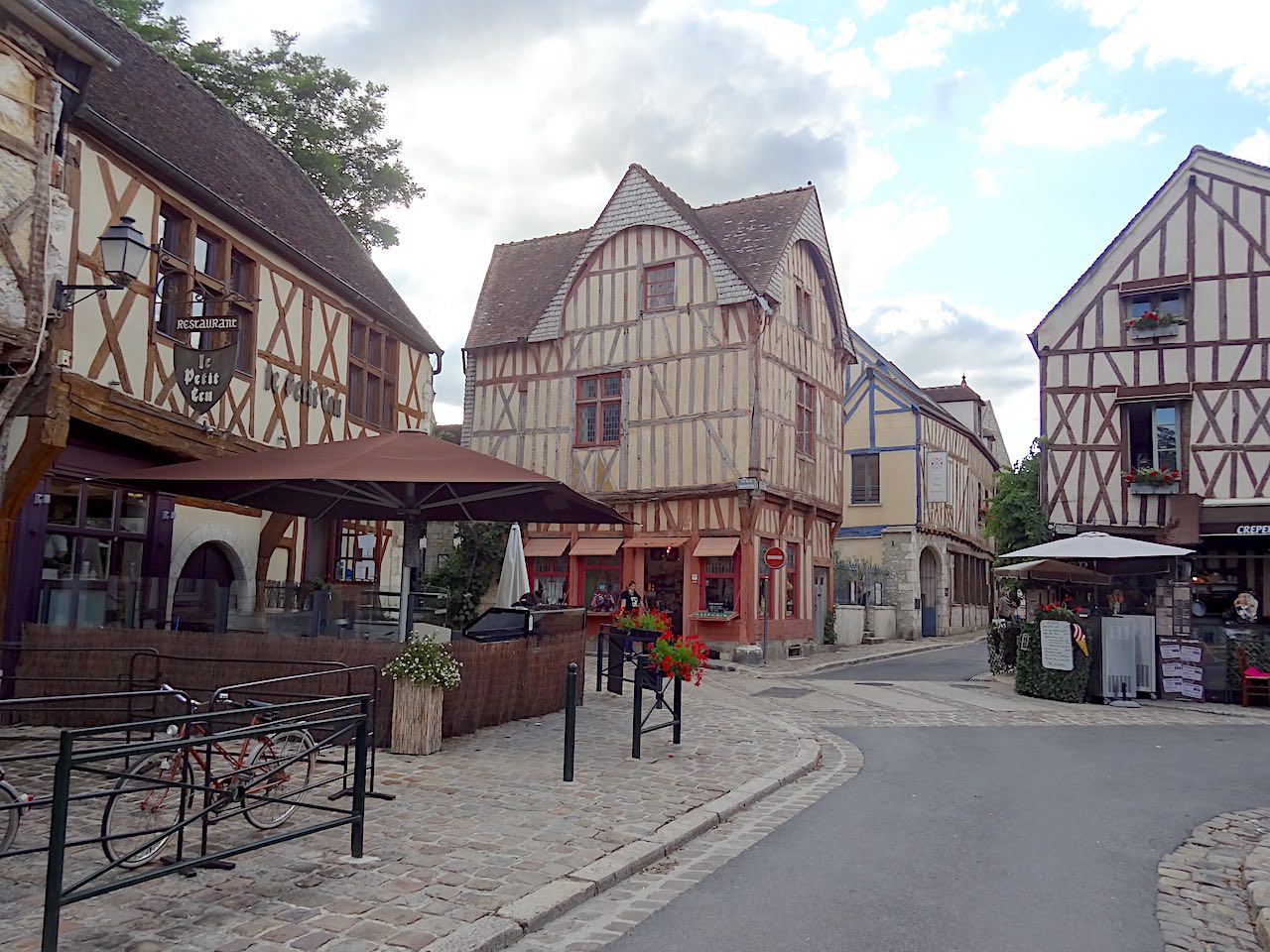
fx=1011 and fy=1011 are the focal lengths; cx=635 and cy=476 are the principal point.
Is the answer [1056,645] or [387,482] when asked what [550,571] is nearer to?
[1056,645]

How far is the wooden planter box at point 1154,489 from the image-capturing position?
1684 centimetres

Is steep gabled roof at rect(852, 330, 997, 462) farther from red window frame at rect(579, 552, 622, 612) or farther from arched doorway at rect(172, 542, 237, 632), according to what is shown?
arched doorway at rect(172, 542, 237, 632)

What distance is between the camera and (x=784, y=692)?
1427 cm

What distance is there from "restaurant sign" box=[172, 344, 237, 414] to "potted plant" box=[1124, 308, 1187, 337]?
1458 centimetres

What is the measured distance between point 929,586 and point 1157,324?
1326cm

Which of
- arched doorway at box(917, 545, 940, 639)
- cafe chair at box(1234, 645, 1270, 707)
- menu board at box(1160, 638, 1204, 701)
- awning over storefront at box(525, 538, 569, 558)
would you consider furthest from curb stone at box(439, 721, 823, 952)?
arched doorway at box(917, 545, 940, 639)

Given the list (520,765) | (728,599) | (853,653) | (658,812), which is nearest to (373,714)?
(520,765)

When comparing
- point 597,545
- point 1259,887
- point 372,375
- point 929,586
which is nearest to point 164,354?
point 372,375

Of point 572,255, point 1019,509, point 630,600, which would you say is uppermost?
point 572,255

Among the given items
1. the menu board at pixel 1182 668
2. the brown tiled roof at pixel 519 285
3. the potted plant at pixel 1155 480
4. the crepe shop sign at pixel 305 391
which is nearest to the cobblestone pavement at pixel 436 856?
the crepe shop sign at pixel 305 391

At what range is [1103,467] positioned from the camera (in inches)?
690

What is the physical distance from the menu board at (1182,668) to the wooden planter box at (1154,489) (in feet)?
12.2

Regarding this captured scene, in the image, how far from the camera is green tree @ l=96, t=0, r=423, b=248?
20578 millimetres

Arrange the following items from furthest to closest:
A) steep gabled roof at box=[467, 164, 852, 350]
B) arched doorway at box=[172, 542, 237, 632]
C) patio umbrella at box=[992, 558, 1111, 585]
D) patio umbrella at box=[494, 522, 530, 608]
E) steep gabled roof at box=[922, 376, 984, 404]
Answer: steep gabled roof at box=[922, 376, 984, 404]
steep gabled roof at box=[467, 164, 852, 350]
patio umbrella at box=[992, 558, 1111, 585]
patio umbrella at box=[494, 522, 530, 608]
arched doorway at box=[172, 542, 237, 632]
